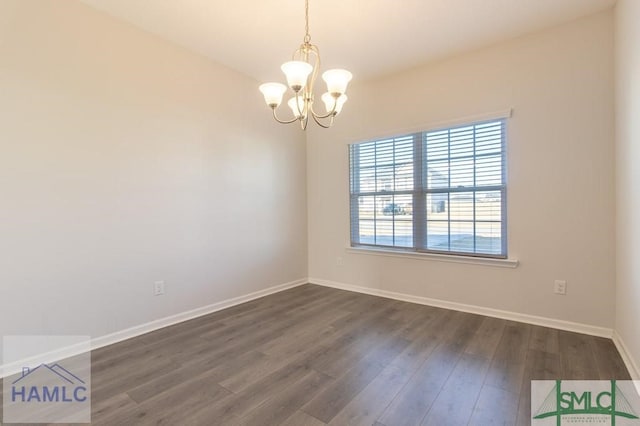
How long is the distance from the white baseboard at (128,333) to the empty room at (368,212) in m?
0.01

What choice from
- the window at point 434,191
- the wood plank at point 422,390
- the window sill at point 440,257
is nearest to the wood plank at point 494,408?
the wood plank at point 422,390

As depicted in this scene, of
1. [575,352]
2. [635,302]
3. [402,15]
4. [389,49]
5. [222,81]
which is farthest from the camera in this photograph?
[222,81]

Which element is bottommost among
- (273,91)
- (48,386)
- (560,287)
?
(48,386)

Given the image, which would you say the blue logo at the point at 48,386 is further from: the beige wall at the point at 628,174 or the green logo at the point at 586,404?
the beige wall at the point at 628,174

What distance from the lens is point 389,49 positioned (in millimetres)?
3201

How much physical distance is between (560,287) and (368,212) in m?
2.16

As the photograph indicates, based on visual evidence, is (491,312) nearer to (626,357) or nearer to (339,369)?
(626,357)

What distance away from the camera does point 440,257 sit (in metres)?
3.46

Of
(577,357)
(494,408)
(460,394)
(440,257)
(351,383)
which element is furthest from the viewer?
(440,257)

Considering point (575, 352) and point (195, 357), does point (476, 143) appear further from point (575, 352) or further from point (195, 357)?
point (195, 357)

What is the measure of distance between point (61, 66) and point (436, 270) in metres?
3.99

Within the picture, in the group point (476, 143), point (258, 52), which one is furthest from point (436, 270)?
point (258, 52)

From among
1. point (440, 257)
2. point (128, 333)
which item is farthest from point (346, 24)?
point (128, 333)

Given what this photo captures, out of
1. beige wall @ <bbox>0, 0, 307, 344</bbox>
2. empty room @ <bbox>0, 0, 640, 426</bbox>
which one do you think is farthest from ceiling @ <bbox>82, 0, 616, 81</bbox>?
beige wall @ <bbox>0, 0, 307, 344</bbox>
